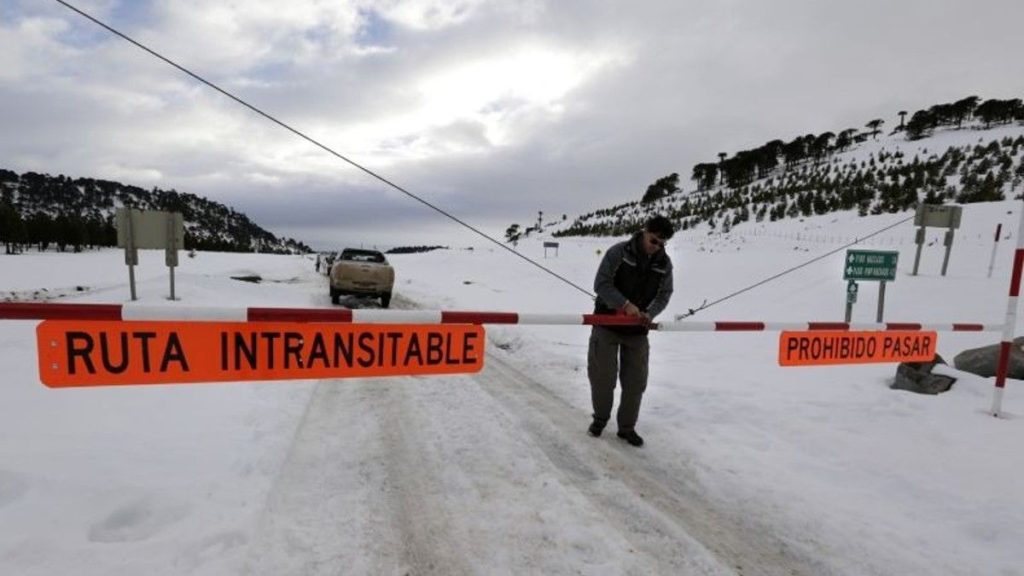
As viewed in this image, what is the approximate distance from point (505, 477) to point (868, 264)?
7564 mm

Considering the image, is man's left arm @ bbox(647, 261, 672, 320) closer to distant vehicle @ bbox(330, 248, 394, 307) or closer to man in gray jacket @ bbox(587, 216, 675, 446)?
man in gray jacket @ bbox(587, 216, 675, 446)

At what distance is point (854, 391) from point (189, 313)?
283 inches

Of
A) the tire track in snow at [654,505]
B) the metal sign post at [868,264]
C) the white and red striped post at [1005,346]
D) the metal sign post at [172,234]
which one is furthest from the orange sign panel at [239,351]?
the metal sign post at [172,234]

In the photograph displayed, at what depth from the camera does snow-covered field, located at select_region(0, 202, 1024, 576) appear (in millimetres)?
2994

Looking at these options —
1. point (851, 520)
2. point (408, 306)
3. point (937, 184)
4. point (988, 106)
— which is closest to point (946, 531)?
point (851, 520)

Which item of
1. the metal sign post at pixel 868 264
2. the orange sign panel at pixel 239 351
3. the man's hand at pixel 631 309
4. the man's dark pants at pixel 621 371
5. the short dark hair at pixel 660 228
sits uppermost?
the short dark hair at pixel 660 228

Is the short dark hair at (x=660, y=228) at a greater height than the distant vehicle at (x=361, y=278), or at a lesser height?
greater

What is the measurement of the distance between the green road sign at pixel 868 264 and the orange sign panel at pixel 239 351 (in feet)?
23.6

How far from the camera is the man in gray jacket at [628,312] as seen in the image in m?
4.78

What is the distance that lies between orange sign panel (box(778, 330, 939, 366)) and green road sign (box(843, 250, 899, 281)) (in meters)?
2.74

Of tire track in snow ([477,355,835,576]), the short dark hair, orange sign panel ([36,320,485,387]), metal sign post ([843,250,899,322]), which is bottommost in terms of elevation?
tire track in snow ([477,355,835,576])

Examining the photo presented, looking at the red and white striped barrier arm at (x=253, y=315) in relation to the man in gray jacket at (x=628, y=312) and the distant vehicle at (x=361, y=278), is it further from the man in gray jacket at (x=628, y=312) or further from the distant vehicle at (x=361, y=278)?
the distant vehicle at (x=361, y=278)

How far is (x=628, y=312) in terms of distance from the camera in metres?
4.66

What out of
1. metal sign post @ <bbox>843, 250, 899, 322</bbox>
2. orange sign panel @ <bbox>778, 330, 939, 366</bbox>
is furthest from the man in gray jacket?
metal sign post @ <bbox>843, 250, 899, 322</bbox>
